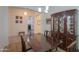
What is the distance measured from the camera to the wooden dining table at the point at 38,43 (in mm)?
1433

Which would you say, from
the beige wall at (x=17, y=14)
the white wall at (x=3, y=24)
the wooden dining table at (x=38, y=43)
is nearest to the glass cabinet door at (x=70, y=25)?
the wooden dining table at (x=38, y=43)

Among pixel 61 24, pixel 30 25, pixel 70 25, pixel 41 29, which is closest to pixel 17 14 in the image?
pixel 30 25

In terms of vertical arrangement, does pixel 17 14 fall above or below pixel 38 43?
above

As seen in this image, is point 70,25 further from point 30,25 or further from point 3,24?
point 3,24

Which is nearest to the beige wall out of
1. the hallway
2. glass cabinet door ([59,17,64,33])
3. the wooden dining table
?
the hallway

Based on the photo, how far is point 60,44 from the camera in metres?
1.45

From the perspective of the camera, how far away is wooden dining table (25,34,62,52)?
1.43 meters

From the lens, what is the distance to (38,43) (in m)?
1.44

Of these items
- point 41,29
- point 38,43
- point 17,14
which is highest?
point 17,14

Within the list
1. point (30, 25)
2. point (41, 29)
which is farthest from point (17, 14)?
point (41, 29)

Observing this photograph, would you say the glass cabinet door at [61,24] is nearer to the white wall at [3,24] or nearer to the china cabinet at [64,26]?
the china cabinet at [64,26]

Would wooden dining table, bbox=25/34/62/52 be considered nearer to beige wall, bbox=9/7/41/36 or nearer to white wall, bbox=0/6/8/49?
beige wall, bbox=9/7/41/36
